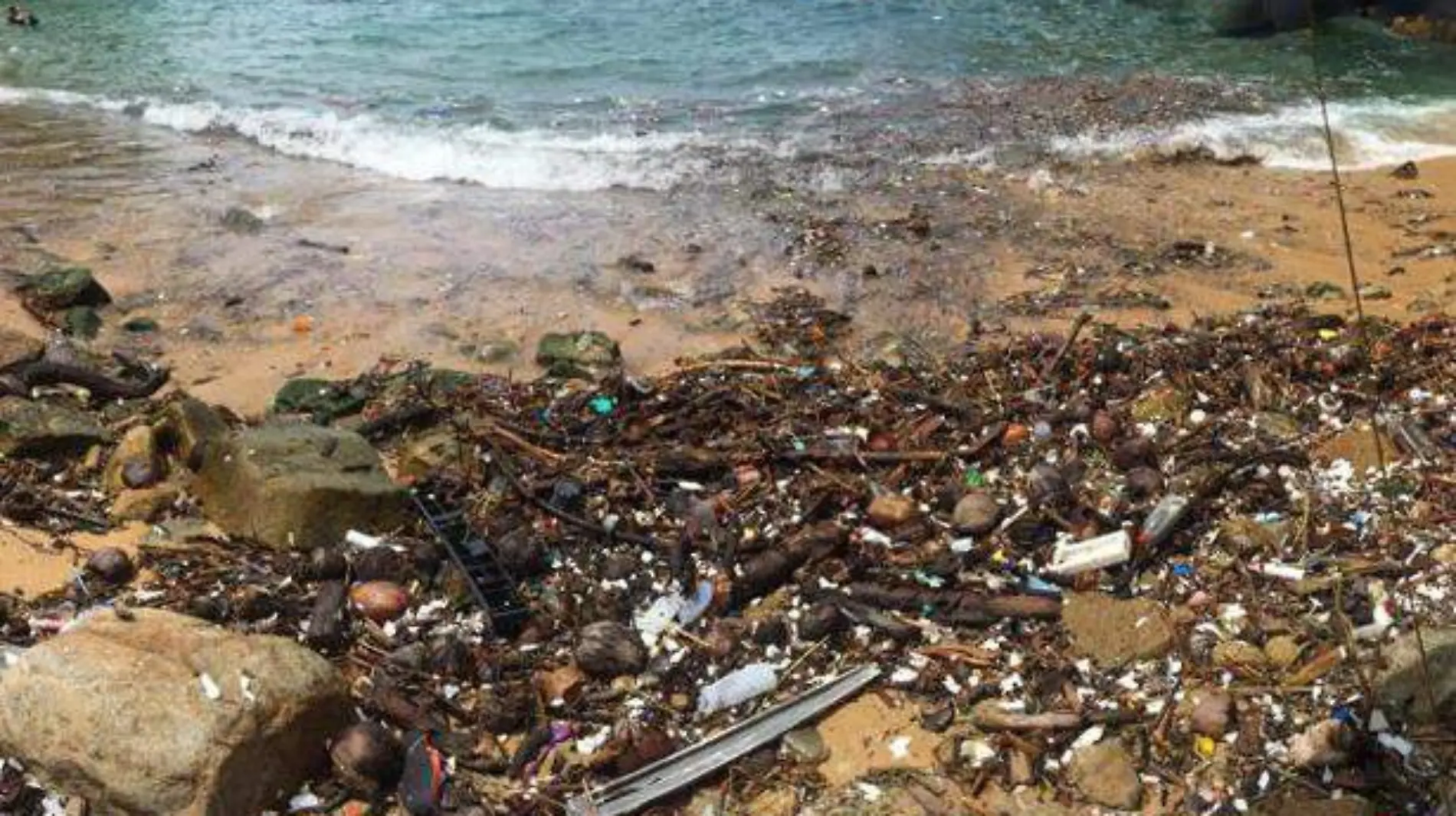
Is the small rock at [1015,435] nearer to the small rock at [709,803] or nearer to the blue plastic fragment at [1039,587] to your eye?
the blue plastic fragment at [1039,587]

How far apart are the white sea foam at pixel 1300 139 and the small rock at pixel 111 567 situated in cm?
806

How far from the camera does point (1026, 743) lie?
363cm

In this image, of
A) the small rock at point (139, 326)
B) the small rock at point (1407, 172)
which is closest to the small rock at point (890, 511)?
the small rock at point (139, 326)

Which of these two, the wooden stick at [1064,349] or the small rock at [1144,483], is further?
the wooden stick at [1064,349]

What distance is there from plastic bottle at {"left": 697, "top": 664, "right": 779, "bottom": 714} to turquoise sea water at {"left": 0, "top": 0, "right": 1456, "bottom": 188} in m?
6.30

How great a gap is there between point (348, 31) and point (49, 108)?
3766 millimetres

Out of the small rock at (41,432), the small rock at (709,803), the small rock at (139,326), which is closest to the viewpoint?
the small rock at (709,803)

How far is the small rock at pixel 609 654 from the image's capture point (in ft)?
13.1

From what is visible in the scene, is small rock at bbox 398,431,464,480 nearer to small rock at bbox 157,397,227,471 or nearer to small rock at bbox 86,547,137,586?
small rock at bbox 157,397,227,471

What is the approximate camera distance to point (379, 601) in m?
4.31

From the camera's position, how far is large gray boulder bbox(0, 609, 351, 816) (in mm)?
3283

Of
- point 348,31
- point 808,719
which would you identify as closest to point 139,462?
point 808,719

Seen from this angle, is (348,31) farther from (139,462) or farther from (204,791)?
(204,791)

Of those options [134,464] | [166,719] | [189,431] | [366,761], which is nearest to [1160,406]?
[366,761]
